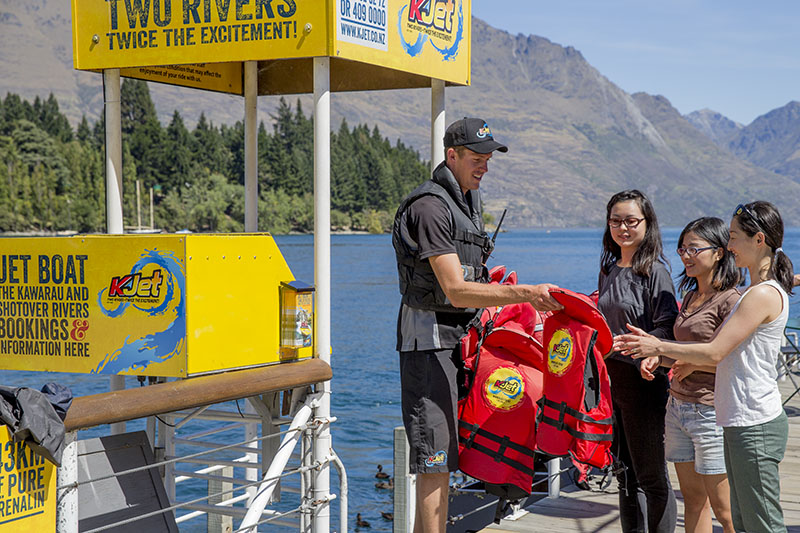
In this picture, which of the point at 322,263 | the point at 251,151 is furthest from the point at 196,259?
the point at 251,151

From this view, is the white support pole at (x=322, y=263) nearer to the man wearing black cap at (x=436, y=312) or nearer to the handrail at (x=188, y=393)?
the handrail at (x=188, y=393)

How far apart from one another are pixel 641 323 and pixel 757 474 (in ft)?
2.76

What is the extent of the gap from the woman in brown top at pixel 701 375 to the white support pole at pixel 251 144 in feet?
8.16

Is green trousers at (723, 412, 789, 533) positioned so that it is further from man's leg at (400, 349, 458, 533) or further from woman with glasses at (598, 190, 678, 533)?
man's leg at (400, 349, 458, 533)

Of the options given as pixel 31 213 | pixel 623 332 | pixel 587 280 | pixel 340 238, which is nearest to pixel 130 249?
pixel 623 332

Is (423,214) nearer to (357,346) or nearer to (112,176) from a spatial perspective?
(112,176)

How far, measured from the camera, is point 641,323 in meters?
3.86

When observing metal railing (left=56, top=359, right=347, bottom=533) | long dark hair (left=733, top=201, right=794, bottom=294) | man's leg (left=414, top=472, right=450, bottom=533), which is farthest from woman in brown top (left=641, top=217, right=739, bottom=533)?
metal railing (left=56, top=359, right=347, bottom=533)

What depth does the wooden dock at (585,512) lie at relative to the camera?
203 inches

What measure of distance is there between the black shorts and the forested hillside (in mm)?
87352

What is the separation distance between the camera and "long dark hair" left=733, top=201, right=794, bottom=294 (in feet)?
10.8

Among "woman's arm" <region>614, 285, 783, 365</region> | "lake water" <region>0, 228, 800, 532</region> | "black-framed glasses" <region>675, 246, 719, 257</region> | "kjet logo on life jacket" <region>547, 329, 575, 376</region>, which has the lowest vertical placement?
"lake water" <region>0, 228, 800, 532</region>

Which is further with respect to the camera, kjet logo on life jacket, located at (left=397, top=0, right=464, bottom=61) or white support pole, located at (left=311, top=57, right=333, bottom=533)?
kjet logo on life jacket, located at (left=397, top=0, right=464, bottom=61)

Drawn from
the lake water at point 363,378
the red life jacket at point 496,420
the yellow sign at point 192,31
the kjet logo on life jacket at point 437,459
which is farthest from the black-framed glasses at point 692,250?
the lake water at point 363,378
